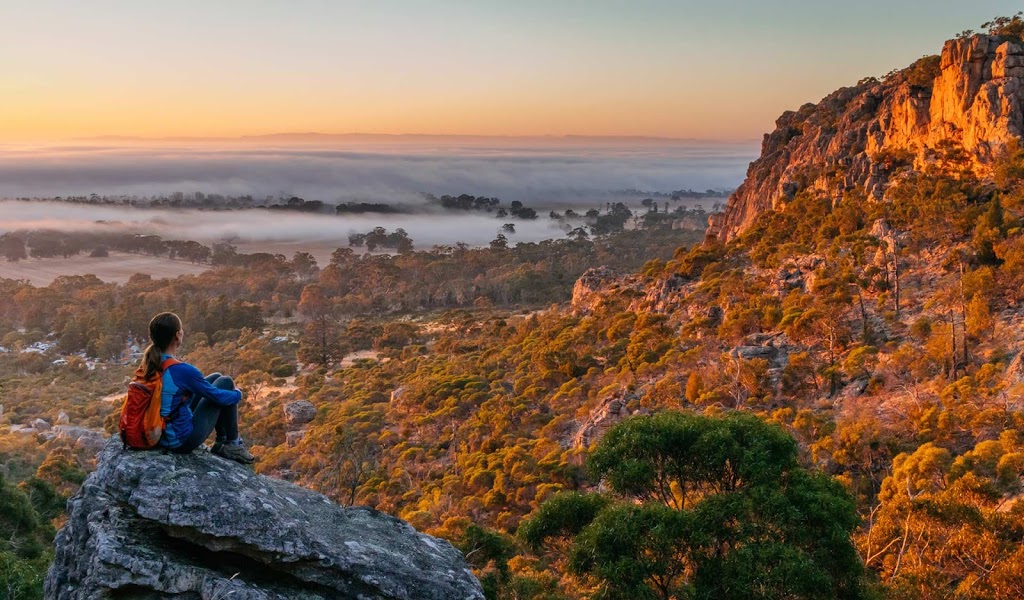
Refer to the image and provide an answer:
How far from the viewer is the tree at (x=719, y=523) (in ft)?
25.6

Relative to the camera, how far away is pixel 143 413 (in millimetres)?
5805

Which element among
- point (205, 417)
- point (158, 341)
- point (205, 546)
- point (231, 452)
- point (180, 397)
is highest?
point (158, 341)

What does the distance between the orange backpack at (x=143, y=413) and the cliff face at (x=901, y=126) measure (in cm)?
3750

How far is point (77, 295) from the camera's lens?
75562 mm

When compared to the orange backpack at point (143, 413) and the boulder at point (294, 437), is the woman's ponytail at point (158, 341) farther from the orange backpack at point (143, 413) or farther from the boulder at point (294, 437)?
the boulder at point (294, 437)

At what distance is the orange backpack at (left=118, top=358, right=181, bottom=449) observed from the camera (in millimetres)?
5715

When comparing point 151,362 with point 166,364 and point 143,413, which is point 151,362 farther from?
point 143,413

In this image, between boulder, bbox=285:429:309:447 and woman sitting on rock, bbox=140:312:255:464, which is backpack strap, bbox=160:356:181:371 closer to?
woman sitting on rock, bbox=140:312:255:464

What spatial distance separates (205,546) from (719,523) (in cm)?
615

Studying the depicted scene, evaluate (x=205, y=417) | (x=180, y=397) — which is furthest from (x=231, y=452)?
(x=180, y=397)

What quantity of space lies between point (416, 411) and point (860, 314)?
23.1 metres

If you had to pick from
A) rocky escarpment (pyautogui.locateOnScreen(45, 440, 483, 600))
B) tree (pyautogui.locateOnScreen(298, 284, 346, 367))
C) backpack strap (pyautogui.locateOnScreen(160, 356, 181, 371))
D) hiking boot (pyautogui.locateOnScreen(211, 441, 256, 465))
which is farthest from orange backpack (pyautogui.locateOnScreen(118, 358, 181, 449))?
tree (pyautogui.locateOnScreen(298, 284, 346, 367))

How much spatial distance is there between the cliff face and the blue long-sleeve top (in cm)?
3713

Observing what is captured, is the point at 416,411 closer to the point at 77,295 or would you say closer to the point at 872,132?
the point at 872,132
